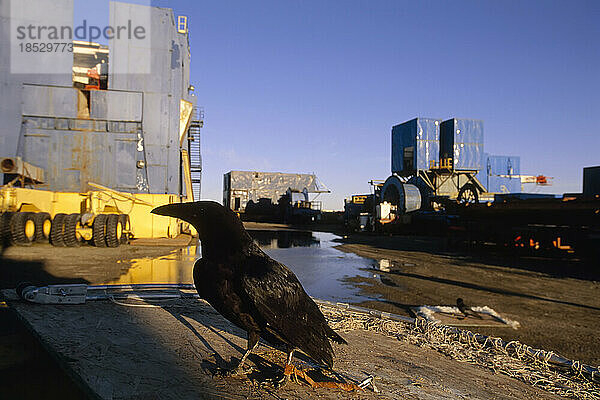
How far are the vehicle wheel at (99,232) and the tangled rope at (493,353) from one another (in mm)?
10090

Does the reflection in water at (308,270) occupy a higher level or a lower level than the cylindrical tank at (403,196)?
lower

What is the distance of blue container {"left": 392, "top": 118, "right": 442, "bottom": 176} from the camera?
102ft

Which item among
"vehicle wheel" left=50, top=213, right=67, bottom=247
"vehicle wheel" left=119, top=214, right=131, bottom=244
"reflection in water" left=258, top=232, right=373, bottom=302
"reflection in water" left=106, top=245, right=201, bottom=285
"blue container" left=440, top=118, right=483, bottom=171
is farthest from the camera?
"blue container" left=440, top=118, right=483, bottom=171

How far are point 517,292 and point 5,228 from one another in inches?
517

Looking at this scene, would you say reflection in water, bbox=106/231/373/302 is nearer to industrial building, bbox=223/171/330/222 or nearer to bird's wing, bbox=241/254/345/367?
bird's wing, bbox=241/254/345/367

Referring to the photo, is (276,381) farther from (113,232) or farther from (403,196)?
(403,196)

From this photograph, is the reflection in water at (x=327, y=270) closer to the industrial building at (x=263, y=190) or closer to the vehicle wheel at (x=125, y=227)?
the vehicle wheel at (x=125, y=227)

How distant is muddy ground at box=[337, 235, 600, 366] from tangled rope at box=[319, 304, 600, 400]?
0.96m

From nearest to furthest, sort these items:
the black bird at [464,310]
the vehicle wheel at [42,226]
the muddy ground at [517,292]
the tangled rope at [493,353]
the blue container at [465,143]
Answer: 1. the tangled rope at [493,353]
2. the muddy ground at [517,292]
3. the black bird at [464,310]
4. the vehicle wheel at [42,226]
5. the blue container at [465,143]

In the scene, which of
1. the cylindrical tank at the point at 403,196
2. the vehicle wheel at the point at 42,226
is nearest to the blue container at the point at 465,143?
the cylindrical tank at the point at 403,196

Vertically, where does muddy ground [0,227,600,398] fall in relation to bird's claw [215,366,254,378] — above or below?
below

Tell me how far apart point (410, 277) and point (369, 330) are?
5.50 metres

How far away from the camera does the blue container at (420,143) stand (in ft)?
102

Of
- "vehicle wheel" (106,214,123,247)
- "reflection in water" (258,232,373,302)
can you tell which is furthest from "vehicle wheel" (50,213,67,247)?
"reflection in water" (258,232,373,302)
